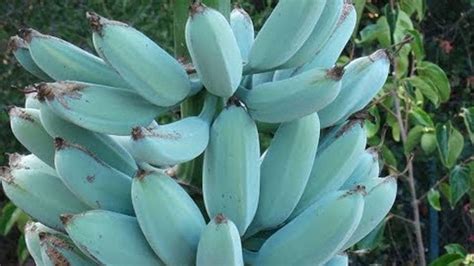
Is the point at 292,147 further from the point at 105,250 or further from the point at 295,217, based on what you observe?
the point at 105,250

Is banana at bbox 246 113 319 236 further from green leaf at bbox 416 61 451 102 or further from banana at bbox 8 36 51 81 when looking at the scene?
green leaf at bbox 416 61 451 102

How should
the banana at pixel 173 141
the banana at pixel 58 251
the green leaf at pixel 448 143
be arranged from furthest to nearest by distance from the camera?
1. the green leaf at pixel 448 143
2. the banana at pixel 58 251
3. the banana at pixel 173 141

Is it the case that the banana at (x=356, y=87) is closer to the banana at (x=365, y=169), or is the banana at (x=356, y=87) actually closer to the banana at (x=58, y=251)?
the banana at (x=365, y=169)

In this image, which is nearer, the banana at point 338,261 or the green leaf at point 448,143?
the banana at point 338,261

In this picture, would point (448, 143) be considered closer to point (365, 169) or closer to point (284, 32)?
point (365, 169)

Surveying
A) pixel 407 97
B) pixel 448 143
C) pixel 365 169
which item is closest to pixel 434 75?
pixel 407 97

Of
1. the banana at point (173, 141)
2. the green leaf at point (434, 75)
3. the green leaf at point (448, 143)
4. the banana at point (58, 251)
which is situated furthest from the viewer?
the green leaf at point (434, 75)

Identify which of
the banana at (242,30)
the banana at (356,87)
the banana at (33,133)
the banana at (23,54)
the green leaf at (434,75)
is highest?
the banana at (23,54)

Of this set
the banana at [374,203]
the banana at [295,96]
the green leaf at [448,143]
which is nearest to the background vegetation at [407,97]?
the green leaf at [448,143]
